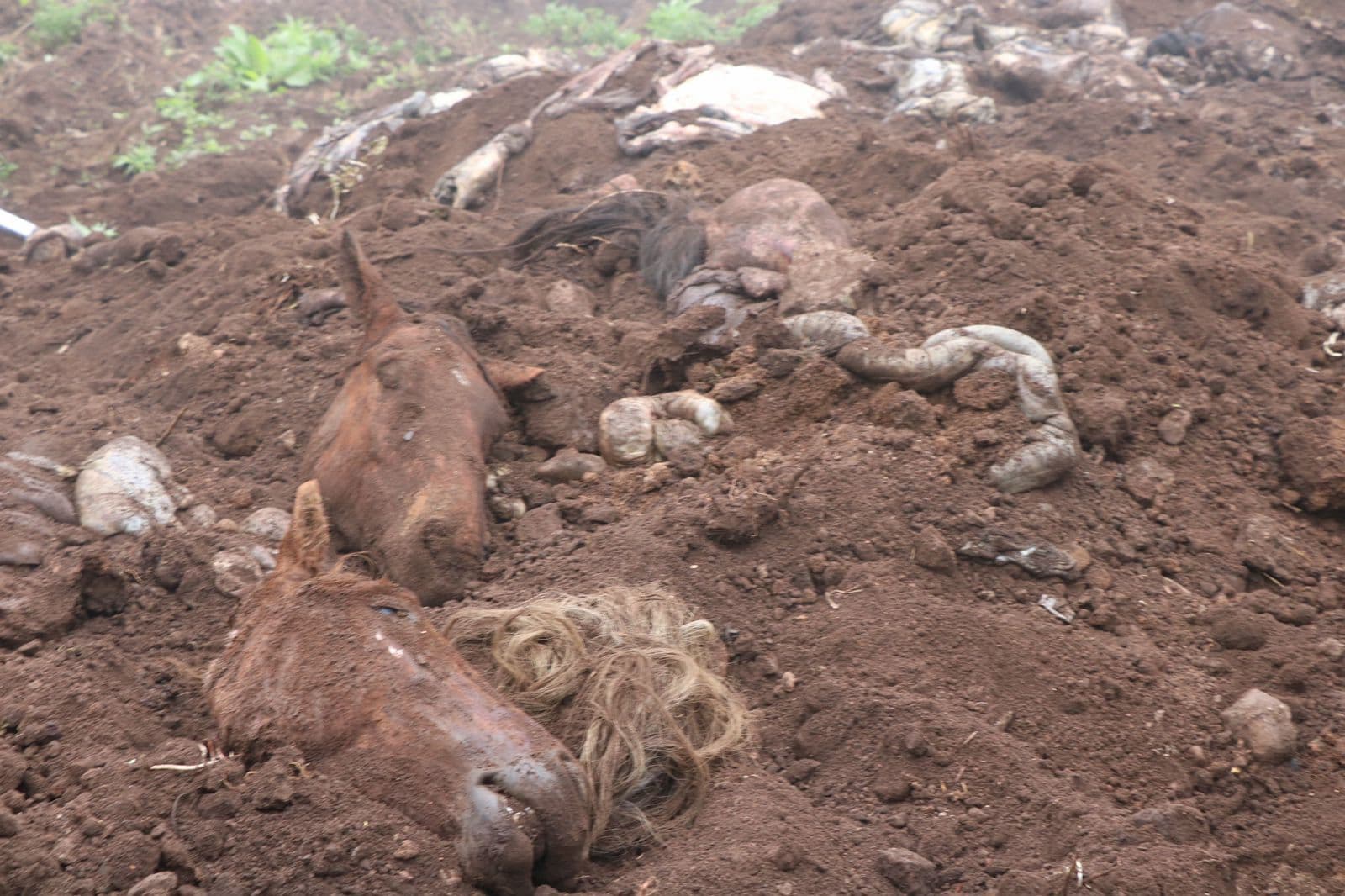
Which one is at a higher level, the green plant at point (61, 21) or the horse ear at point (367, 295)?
the horse ear at point (367, 295)

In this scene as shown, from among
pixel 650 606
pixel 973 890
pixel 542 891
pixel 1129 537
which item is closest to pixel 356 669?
pixel 542 891

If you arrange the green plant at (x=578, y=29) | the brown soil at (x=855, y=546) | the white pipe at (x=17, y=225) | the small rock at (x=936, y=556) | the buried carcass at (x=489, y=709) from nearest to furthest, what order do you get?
the buried carcass at (x=489, y=709) → the brown soil at (x=855, y=546) → the small rock at (x=936, y=556) → the white pipe at (x=17, y=225) → the green plant at (x=578, y=29)

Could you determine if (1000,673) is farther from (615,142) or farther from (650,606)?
(615,142)

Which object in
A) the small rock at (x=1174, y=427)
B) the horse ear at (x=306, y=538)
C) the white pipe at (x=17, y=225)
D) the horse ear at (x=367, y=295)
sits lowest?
the white pipe at (x=17, y=225)

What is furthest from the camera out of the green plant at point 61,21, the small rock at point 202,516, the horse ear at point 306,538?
the green plant at point 61,21

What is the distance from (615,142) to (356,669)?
5481mm

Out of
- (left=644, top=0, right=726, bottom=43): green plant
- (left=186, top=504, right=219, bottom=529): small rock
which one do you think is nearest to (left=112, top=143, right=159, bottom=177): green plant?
(left=644, top=0, right=726, bottom=43): green plant

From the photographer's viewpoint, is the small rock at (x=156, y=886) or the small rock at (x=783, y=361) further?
the small rock at (x=783, y=361)

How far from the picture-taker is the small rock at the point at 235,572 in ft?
11.3

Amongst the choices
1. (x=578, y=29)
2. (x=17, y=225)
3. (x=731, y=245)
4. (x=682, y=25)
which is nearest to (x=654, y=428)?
(x=731, y=245)

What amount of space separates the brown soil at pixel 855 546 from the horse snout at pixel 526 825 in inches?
2.9

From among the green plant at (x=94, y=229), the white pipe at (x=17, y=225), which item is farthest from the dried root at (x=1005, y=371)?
the white pipe at (x=17, y=225)

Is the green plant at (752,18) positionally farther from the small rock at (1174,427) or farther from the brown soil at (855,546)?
the small rock at (1174,427)

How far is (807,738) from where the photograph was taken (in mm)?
2869
